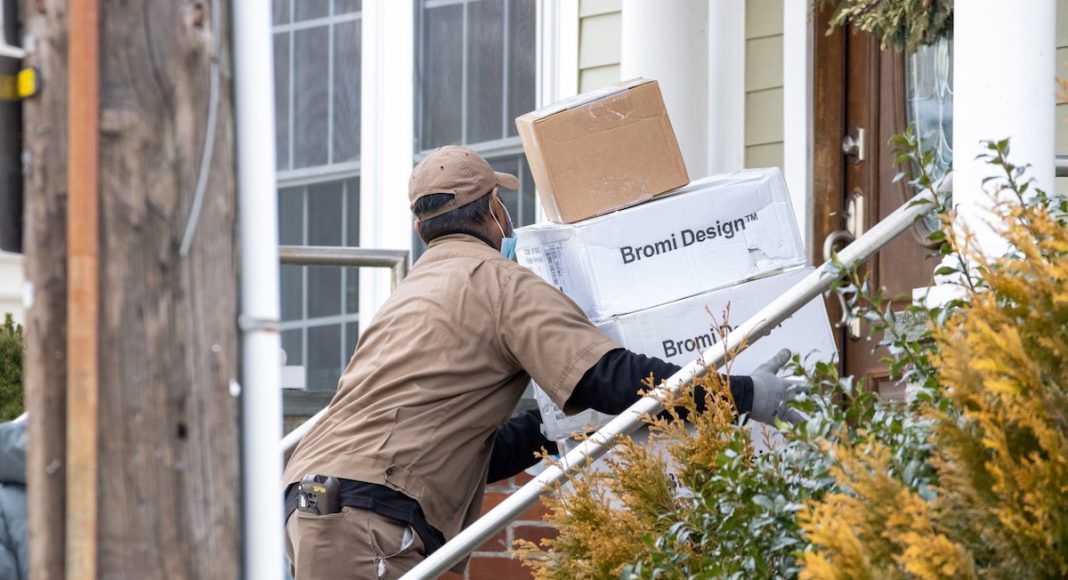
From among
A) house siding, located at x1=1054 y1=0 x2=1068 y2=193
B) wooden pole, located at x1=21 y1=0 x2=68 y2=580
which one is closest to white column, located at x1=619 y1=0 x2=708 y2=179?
house siding, located at x1=1054 y1=0 x2=1068 y2=193

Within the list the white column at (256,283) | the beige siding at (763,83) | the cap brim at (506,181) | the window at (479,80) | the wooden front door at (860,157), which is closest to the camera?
the white column at (256,283)

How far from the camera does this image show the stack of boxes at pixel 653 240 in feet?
13.0

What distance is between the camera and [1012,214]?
264cm

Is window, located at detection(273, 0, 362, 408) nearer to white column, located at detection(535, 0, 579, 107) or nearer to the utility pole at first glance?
white column, located at detection(535, 0, 579, 107)

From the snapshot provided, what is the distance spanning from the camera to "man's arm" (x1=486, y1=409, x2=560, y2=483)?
4.21 m

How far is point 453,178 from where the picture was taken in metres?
4.11

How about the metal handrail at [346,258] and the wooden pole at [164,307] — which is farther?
the metal handrail at [346,258]

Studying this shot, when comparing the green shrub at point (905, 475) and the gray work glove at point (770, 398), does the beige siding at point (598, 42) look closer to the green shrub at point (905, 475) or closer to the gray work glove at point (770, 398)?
the gray work glove at point (770, 398)

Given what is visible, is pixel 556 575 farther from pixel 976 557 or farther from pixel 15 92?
pixel 15 92

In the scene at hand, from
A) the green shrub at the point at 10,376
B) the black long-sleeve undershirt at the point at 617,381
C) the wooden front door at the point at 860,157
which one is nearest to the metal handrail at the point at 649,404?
the black long-sleeve undershirt at the point at 617,381

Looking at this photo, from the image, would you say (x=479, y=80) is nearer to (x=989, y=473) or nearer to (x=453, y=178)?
(x=453, y=178)

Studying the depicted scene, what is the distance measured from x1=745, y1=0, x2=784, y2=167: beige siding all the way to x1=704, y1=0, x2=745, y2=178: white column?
0.04m

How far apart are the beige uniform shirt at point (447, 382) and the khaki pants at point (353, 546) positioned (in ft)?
0.30

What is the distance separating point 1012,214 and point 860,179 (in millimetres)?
3054
